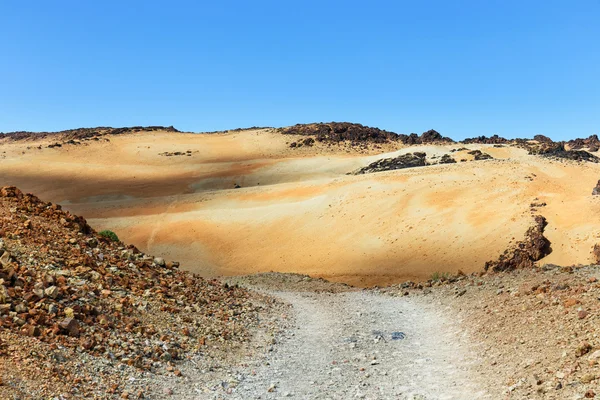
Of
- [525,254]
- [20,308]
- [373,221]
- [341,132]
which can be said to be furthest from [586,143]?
[20,308]

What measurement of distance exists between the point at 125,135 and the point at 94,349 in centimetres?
9645

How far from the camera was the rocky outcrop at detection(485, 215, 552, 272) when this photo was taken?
20784mm

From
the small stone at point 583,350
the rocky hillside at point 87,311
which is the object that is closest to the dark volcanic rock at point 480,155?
the rocky hillside at point 87,311

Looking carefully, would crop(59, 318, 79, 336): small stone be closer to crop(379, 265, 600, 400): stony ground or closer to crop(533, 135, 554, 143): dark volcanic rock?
crop(379, 265, 600, 400): stony ground

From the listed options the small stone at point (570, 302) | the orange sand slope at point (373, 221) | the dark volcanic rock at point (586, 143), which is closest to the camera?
the small stone at point (570, 302)

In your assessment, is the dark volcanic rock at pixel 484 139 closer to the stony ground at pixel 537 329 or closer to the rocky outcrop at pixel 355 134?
the rocky outcrop at pixel 355 134

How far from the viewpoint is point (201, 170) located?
218 ft

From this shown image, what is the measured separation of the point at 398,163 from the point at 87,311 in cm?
4474

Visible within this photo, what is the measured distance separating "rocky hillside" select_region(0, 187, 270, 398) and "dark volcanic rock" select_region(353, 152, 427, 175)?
38266 millimetres

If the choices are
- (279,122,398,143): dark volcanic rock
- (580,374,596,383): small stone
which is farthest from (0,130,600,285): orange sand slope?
(279,122,398,143): dark volcanic rock

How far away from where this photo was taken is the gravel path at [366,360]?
7.78 metres

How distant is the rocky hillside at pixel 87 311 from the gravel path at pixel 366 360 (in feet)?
3.95

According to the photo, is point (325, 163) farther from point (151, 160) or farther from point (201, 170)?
point (151, 160)

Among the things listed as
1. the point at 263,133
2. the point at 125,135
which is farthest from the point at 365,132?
the point at 125,135
